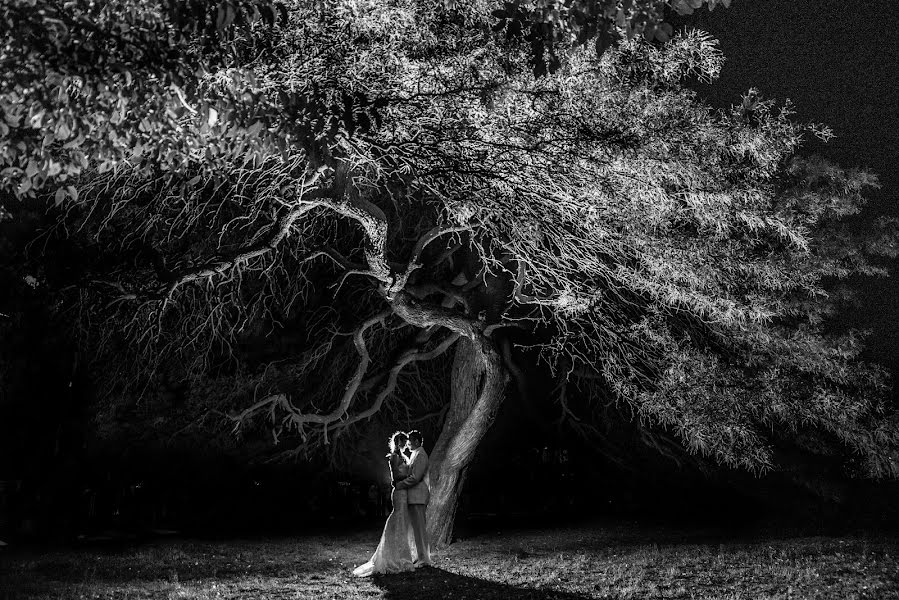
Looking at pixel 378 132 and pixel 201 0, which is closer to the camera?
pixel 201 0

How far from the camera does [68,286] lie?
11.3 m

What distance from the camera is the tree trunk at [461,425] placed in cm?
1321

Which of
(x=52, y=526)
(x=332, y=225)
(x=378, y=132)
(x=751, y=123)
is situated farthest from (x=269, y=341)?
(x=751, y=123)

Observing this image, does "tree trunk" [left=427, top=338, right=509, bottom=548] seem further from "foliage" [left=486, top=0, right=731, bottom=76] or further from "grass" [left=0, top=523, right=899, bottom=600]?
"foliage" [left=486, top=0, right=731, bottom=76]

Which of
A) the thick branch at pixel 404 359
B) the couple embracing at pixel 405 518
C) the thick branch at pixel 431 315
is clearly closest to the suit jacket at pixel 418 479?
the couple embracing at pixel 405 518

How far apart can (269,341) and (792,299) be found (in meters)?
8.85

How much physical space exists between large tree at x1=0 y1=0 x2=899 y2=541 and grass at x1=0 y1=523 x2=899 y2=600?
54.2 inches

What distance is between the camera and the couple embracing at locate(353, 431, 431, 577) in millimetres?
11211

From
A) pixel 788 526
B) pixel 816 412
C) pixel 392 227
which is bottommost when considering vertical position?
pixel 788 526

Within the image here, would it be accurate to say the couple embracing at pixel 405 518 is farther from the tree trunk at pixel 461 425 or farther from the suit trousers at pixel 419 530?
the tree trunk at pixel 461 425

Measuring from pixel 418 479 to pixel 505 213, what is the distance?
3.99 meters

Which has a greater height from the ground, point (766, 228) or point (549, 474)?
point (766, 228)

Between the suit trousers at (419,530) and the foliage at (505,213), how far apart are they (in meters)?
2.54

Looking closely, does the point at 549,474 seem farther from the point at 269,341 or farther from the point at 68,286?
the point at 68,286
